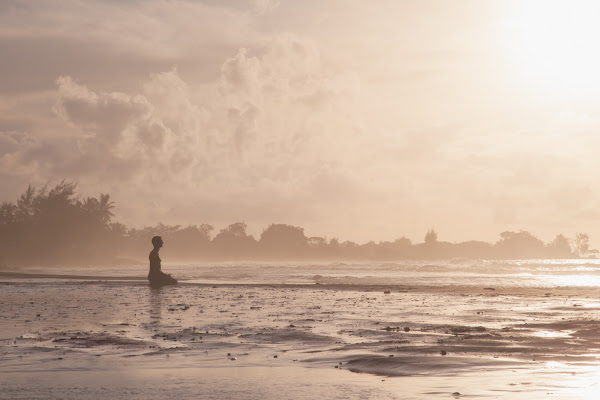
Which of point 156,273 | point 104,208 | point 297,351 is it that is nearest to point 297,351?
point 297,351

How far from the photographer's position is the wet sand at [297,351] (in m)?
12.8

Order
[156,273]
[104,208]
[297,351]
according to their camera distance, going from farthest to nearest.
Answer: [104,208], [156,273], [297,351]

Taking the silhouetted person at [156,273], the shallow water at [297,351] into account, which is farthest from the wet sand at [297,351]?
the silhouetted person at [156,273]

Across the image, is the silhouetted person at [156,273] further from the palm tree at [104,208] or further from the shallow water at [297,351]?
the palm tree at [104,208]

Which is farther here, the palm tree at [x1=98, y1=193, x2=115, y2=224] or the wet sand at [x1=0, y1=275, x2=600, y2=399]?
the palm tree at [x1=98, y1=193, x2=115, y2=224]

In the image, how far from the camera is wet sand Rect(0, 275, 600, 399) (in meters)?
12.8

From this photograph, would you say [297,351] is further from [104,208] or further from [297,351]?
[104,208]

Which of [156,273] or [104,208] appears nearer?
[156,273]

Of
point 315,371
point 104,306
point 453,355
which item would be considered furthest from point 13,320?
point 453,355

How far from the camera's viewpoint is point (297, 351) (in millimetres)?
18203

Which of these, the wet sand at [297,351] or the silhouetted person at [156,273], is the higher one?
the silhouetted person at [156,273]

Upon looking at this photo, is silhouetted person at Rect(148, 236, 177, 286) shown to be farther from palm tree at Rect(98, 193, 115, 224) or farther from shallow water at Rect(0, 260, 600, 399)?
palm tree at Rect(98, 193, 115, 224)

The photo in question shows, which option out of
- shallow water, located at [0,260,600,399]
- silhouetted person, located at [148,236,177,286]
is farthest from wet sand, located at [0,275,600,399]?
silhouetted person, located at [148,236,177,286]

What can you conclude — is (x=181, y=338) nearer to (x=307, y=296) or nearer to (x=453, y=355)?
(x=453, y=355)
